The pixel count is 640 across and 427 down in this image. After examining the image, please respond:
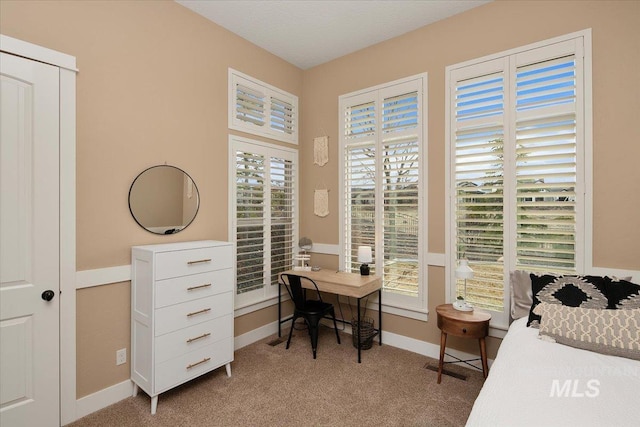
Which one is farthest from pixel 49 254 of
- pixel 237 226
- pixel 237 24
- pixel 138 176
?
pixel 237 24

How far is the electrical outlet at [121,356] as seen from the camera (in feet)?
7.83

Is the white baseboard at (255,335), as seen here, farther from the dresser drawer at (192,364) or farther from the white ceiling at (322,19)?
the white ceiling at (322,19)

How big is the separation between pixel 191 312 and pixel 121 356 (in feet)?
2.01

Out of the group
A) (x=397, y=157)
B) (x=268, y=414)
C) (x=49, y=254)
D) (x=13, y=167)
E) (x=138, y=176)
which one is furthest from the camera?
(x=397, y=157)

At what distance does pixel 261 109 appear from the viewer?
353 cm

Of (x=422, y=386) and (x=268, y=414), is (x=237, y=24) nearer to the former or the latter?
(x=268, y=414)

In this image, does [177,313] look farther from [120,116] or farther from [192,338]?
[120,116]

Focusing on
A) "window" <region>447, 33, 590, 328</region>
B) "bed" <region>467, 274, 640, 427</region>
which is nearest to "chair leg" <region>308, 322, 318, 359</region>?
"window" <region>447, 33, 590, 328</region>

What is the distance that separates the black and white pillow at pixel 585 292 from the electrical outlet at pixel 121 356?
2966 millimetres

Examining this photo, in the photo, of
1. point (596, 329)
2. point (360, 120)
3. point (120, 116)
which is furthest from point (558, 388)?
point (120, 116)

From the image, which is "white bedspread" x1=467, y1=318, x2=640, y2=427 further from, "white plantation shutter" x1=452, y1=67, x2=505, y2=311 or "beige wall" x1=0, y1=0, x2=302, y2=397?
"beige wall" x1=0, y1=0, x2=302, y2=397

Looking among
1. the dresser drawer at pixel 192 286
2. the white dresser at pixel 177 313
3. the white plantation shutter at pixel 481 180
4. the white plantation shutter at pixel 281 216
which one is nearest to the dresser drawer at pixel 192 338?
the white dresser at pixel 177 313

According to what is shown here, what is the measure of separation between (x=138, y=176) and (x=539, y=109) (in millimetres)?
3274

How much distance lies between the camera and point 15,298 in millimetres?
1928
